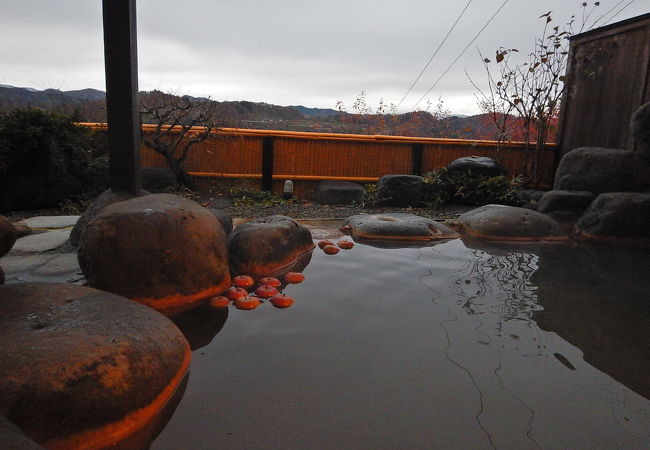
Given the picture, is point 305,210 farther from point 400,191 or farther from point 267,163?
point 400,191

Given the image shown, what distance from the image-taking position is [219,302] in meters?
2.67

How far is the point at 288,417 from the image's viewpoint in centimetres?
162

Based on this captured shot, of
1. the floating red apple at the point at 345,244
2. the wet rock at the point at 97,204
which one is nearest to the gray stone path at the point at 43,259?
the wet rock at the point at 97,204

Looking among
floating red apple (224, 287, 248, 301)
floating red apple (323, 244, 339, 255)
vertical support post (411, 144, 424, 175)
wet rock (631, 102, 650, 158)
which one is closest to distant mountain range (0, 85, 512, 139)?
vertical support post (411, 144, 424, 175)

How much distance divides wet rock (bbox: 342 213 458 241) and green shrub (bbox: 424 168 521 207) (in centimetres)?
216

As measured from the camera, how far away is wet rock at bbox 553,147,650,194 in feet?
19.5

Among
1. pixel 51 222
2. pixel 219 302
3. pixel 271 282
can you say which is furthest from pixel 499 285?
pixel 51 222

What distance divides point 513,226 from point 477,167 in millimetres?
2733

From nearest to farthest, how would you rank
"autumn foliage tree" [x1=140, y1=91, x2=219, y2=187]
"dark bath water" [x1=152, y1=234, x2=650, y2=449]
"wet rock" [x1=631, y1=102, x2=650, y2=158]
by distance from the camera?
"dark bath water" [x1=152, y1=234, x2=650, y2=449] < "wet rock" [x1=631, y1=102, x2=650, y2=158] < "autumn foliage tree" [x1=140, y1=91, x2=219, y2=187]

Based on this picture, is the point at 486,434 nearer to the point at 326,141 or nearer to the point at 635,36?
the point at 326,141

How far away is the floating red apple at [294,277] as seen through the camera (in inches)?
126

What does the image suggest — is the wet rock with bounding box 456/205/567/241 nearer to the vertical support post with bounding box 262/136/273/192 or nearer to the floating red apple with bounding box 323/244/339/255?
the floating red apple with bounding box 323/244/339/255

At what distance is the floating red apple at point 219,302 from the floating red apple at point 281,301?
0.99 ft

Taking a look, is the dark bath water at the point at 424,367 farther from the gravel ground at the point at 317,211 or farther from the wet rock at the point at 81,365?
the gravel ground at the point at 317,211
